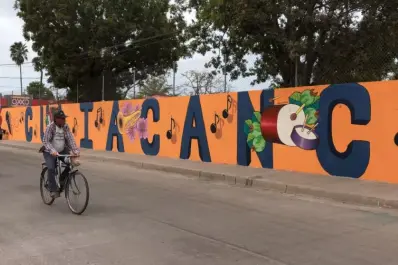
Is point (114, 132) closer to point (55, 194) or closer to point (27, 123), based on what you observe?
point (27, 123)

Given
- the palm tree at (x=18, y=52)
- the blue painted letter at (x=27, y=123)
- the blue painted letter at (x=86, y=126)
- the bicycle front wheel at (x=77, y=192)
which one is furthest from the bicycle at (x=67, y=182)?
the palm tree at (x=18, y=52)

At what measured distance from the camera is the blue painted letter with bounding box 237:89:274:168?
1326 centimetres

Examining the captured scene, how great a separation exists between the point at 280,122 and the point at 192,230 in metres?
6.73

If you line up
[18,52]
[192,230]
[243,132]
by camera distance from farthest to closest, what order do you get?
[18,52] → [243,132] → [192,230]

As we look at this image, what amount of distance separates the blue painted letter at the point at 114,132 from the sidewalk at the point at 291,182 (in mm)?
4136

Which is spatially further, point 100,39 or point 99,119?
point 100,39

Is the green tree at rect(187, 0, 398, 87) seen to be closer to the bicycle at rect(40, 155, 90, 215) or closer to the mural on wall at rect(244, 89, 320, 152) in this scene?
the mural on wall at rect(244, 89, 320, 152)

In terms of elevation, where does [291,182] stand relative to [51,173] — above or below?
below

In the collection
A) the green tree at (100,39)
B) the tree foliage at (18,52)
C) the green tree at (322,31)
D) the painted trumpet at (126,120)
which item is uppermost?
the tree foliage at (18,52)

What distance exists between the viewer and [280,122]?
506 inches

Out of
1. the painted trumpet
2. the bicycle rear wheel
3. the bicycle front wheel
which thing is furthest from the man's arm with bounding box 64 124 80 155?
the painted trumpet

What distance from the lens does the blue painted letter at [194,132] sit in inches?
609

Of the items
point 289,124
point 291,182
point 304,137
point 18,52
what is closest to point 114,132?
point 289,124

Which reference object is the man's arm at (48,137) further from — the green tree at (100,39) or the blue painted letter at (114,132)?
the green tree at (100,39)
